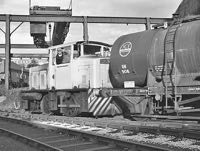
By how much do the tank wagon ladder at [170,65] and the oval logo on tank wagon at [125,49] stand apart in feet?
5.15

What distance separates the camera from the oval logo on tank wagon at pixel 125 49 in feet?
38.2

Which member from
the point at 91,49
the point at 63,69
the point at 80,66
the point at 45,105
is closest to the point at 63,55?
the point at 63,69

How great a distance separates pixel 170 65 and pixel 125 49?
2069mm

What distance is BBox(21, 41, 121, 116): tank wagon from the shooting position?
13.4 metres

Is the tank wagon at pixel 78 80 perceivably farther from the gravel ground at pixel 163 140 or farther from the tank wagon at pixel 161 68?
the gravel ground at pixel 163 140

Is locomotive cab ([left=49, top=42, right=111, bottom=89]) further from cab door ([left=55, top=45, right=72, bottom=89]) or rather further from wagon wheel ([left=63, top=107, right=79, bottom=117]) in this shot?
wagon wheel ([left=63, top=107, right=79, bottom=117])

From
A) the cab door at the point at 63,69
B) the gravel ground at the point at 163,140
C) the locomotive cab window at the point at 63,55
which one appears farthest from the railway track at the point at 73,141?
the locomotive cab window at the point at 63,55

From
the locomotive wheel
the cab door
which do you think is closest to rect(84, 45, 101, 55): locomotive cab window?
the cab door

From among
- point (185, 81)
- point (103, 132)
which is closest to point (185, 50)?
point (185, 81)

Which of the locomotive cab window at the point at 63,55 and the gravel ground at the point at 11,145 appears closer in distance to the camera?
the gravel ground at the point at 11,145

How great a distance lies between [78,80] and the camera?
14.2 metres

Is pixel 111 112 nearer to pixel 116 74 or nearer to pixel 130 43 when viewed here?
pixel 116 74

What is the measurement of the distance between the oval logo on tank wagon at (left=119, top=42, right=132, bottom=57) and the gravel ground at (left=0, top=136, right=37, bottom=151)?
16.0 feet

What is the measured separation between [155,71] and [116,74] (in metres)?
1.95
